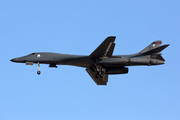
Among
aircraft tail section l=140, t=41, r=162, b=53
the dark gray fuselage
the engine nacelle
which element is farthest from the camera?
the engine nacelle

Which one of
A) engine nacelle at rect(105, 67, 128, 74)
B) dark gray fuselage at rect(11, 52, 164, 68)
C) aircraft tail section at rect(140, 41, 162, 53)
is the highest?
aircraft tail section at rect(140, 41, 162, 53)

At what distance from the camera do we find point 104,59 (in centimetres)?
3578

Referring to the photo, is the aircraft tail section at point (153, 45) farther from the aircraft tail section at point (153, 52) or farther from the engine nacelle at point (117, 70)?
the engine nacelle at point (117, 70)

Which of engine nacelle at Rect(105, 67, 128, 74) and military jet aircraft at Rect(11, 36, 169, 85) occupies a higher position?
military jet aircraft at Rect(11, 36, 169, 85)

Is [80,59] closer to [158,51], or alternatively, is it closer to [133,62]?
[133,62]

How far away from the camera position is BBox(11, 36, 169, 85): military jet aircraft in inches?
1395

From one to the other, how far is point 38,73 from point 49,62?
1.88 metres

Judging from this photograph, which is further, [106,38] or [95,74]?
[95,74]

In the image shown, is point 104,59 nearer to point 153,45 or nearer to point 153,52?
point 153,52

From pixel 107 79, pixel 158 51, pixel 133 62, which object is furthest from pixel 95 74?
pixel 158 51

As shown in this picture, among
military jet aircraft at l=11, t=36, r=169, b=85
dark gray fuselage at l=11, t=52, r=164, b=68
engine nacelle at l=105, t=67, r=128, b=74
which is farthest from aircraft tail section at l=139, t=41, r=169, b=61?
engine nacelle at l=105, t=67, r=128, b=74

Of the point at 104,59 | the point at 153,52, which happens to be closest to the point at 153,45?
the point at 153,52

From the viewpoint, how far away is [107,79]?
1617 inches

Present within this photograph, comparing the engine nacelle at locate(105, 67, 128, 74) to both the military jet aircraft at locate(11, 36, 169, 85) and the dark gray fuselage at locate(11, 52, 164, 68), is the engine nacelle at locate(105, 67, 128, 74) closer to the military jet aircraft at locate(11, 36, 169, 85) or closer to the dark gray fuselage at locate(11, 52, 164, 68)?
the military jet aircraft at locate(11, 36, 169, 85)
